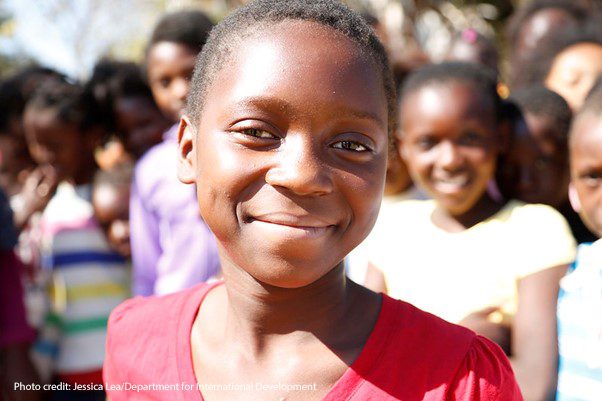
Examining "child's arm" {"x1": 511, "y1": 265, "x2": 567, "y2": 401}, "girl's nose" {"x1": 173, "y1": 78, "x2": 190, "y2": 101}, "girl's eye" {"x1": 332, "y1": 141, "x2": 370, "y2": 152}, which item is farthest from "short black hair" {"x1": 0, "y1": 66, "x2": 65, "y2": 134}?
"girl's eye" {"x1": 332, "y1": 141, "x2": 370, "y2": 152}

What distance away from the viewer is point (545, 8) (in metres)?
4.93

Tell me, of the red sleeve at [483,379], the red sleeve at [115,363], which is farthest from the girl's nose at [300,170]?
the red sleeve at [115,363]

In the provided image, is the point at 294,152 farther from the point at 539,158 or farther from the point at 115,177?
the point at 115,177

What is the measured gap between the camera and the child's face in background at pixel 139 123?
382 cm

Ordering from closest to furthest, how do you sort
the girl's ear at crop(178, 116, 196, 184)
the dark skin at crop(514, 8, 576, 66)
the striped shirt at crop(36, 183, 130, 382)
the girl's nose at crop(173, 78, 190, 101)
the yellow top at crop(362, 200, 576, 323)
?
1. the girl's ear at crop(178, 116, 196, 184)
2. the yellow top at crop(362, 200, 576, 323)
3. the girl's nose at crop(173, 78, 190, 101)
4. the striped shirt at crop(36, 183, 130, 382)
5. the dark skin at crop(514, 8, 576, 66)

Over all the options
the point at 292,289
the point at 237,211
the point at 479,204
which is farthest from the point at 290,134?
the point at 479,204

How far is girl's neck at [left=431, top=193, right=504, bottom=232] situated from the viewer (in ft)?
7.83

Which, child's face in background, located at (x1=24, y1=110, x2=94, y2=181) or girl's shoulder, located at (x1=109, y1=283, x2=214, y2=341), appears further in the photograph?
child's face in background, located at (x1=24, y1=110, x2=94, y2=181)

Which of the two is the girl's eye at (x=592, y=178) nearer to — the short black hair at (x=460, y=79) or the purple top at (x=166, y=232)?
the short black hair at (x=460, y=79)

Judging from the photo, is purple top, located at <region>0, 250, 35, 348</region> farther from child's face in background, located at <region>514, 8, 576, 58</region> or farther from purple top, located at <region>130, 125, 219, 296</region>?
child's face in background, located at <region>514, 8, 576, 58</region>

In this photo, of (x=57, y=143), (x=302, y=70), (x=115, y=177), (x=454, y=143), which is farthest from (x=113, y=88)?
(x=302, y=70)

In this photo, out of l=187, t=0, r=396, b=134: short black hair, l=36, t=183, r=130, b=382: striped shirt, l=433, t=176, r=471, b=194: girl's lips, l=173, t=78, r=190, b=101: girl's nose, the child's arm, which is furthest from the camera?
l=36, t=183, r=130, b=382: striped shirt

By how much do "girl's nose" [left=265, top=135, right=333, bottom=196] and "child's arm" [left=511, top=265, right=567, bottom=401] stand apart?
1038 millimetres

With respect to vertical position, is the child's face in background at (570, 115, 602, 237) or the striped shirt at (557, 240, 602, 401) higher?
the child's face in background at (570, 115, 602, 237)
